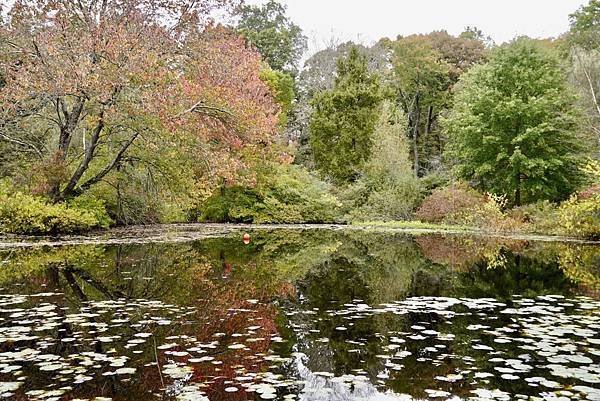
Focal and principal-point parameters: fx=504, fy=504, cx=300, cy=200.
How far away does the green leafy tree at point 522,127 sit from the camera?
23250mm

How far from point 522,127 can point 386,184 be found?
26.7 feet

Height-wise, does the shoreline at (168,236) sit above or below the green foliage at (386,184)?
below

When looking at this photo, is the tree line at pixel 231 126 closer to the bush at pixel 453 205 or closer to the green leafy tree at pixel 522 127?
the green leafy tree at pixel 522 127

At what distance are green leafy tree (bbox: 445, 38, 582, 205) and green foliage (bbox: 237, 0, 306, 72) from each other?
2243cm

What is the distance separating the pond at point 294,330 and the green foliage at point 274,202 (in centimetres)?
1594

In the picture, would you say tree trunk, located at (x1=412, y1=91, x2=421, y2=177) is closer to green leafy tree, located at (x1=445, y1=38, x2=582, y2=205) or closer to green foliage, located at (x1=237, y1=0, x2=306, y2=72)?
green leafy tree, located at (x1=445, y1=38, x2=582, y2=205)

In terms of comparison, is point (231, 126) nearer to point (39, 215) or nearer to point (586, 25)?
point (39, 215)

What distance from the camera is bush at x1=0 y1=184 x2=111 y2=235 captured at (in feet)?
53.6

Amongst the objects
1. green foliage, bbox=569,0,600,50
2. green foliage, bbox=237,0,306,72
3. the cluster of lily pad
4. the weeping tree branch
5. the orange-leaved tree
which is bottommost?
the cluster of lily pad

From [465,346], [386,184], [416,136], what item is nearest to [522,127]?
[386,184]

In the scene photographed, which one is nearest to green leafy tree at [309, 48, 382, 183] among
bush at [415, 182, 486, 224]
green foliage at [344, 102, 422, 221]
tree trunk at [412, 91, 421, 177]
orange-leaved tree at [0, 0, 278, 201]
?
green foliage at [344, 102, 422, 221]

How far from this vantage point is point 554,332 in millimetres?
5980

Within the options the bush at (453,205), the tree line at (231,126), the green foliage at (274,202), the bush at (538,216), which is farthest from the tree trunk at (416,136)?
the bush at (538,216)

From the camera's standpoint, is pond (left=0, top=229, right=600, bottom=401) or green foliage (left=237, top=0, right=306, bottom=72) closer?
pond (left=0, top=229, right=600, bottom=401)
